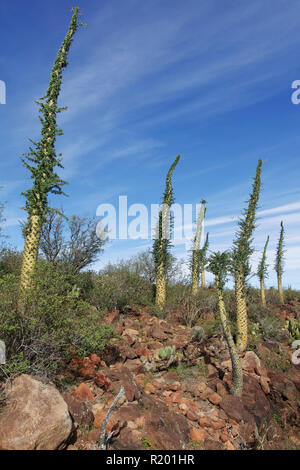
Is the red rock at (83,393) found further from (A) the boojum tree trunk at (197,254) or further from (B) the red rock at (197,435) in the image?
(A) the boojum tree trunk at (197,254)

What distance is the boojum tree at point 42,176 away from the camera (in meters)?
8.85

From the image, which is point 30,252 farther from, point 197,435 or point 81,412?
point 197,435

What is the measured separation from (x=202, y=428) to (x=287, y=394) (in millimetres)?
3600

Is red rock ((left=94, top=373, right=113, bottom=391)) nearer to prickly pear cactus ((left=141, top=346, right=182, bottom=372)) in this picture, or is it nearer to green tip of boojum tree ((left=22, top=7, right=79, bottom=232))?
prickly pear cactus ((left=141, top=346, right=182, bottom=372))

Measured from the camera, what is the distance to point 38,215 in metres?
9.16

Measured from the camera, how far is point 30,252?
8.80m

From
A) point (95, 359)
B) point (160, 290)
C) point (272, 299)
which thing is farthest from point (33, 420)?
point (272, 299)

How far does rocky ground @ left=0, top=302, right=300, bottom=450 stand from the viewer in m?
4.61

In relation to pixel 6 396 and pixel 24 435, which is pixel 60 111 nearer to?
pixel 6 396

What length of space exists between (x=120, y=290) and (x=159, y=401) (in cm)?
719

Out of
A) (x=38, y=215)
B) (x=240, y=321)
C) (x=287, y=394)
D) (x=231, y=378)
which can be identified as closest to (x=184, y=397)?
(x=231, y=378)

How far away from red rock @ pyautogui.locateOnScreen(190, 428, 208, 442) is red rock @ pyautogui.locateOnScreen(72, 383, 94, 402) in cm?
207

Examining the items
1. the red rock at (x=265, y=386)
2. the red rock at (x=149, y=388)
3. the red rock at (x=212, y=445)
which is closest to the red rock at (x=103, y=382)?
the red rock at (x=149, y=388)

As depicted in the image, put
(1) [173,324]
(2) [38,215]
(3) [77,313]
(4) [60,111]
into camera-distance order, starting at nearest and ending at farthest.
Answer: (3) [77,313] → (2) [38,215] → (4) [60,111] → (1) [173,324]
